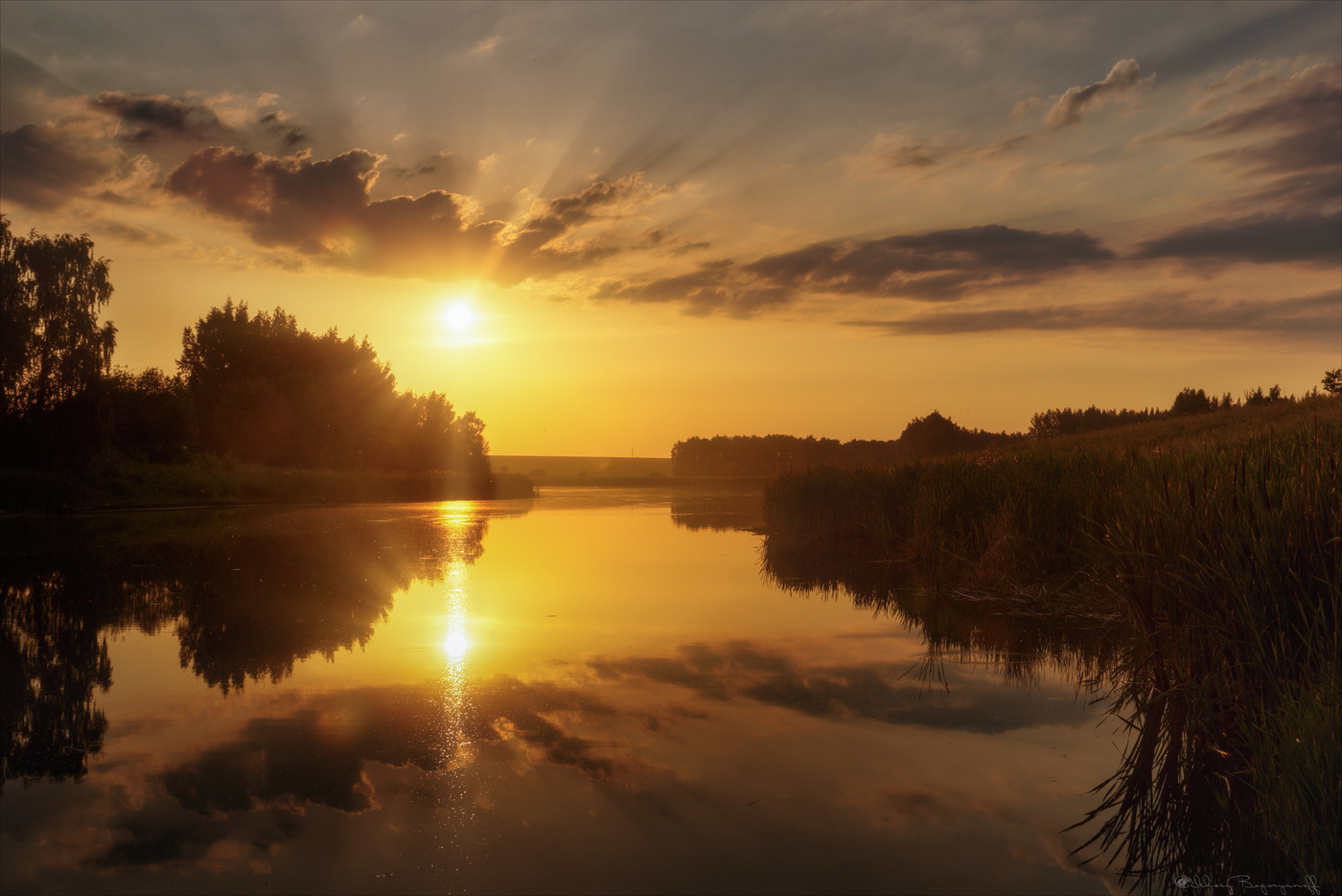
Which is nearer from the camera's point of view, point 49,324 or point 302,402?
point 49,324

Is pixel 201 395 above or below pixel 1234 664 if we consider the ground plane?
above

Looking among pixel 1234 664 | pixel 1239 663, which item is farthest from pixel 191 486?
pixel 1239 663

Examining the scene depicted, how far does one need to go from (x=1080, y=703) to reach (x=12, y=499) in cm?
3570

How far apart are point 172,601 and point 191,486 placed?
3170 cm

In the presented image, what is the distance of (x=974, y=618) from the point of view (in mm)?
11758

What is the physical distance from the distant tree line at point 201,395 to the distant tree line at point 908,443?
29.7m

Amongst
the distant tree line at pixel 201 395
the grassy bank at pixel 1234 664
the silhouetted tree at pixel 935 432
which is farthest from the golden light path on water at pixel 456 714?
the silhouetted tree at pixel 935 432

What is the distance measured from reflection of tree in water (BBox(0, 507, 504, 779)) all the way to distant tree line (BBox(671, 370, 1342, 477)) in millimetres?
14289

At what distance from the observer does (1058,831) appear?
4863mm

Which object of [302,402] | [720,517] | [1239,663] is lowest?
[720,517]

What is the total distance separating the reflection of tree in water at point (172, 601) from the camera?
7.12 m

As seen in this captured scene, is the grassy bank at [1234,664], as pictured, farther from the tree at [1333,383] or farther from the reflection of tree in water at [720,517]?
the tree at [1333,383]

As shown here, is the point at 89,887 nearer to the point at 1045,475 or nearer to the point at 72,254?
the point at 1045,475

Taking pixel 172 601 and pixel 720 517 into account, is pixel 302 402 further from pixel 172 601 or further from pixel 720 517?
pixel 172 601
